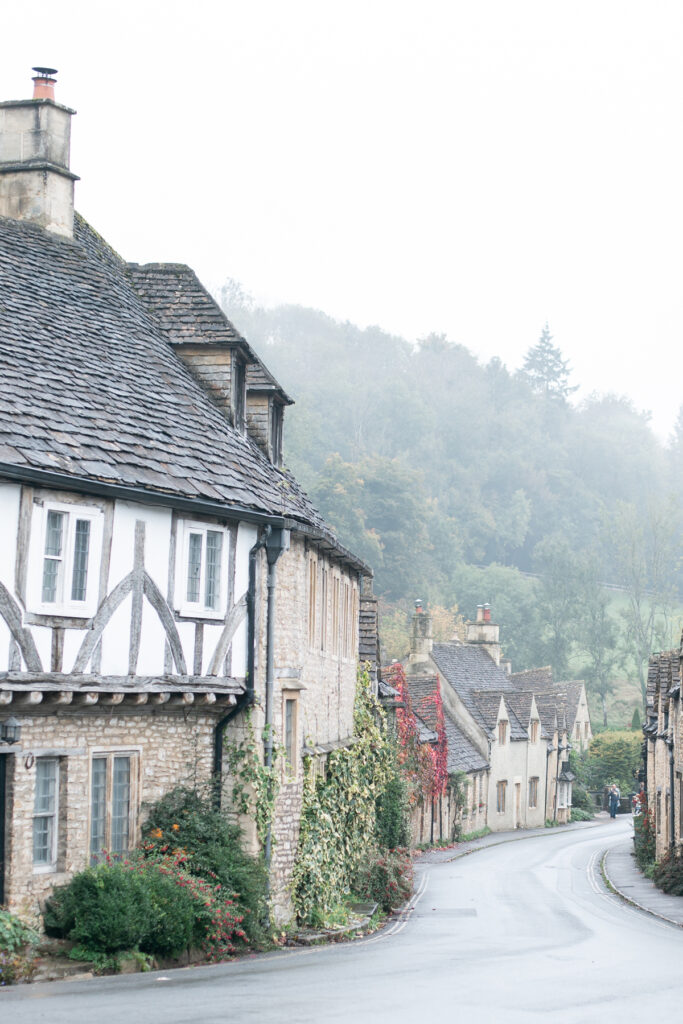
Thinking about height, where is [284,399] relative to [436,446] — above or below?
below

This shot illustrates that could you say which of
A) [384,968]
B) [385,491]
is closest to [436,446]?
[385,491]

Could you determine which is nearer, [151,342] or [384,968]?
[384,968]

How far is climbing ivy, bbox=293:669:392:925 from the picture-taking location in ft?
66.4

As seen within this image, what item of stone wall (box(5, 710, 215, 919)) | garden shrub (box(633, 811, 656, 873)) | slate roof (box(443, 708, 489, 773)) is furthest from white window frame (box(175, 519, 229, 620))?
slate roof (box(443, 708, 489, 773))

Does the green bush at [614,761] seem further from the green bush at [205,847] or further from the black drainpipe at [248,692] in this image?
the green bush at [205,847]

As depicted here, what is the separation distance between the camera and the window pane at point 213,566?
17828 mm

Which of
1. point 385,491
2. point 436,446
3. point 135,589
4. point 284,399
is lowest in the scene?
point 135,589

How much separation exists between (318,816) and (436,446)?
114 m

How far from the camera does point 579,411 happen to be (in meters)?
170

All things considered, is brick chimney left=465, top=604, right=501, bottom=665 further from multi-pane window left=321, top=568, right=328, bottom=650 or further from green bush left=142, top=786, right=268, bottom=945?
green bush left=142, top=786, right=268, bottom=945

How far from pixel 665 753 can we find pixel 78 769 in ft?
86.8

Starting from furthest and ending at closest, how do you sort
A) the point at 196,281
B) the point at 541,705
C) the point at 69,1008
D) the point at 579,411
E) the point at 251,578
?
the point at 579,411 < the point at 541,705 < the point at 196,281 < the point at 251,578 < the point at 69,1008

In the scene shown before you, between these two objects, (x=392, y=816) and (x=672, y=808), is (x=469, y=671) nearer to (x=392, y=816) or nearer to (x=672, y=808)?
(x=672, y=808)

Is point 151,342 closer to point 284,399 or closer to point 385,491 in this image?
point 284,399
